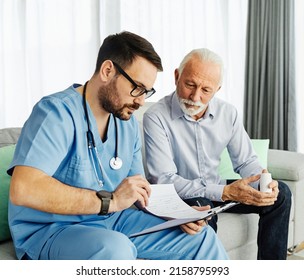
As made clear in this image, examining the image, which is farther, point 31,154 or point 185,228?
point 185,228

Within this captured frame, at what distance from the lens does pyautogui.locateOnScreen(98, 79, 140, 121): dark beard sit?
160 centimetres

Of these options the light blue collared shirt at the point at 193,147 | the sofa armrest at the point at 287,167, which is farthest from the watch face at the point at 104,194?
the sofa armrest at the point at 287,167

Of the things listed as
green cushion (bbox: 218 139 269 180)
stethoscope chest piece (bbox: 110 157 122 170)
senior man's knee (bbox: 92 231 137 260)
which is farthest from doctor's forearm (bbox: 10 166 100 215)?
green cushion (bbox: 218 139 269 180)

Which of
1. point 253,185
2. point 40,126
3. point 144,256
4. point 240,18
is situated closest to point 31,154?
point 40,126

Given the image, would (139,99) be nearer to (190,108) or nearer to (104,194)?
(104,194)

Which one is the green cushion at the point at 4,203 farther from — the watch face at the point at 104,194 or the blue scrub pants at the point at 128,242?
the watch face at the point at 104,194

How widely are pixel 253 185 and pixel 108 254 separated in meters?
1.03

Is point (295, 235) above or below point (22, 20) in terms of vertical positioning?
below

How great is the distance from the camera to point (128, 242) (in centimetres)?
144

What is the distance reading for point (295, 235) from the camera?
265cm

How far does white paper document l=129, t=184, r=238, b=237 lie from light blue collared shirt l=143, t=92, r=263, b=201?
1.12 ft

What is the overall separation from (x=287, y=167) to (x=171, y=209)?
3.40 feet

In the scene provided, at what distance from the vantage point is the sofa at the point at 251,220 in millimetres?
2107
